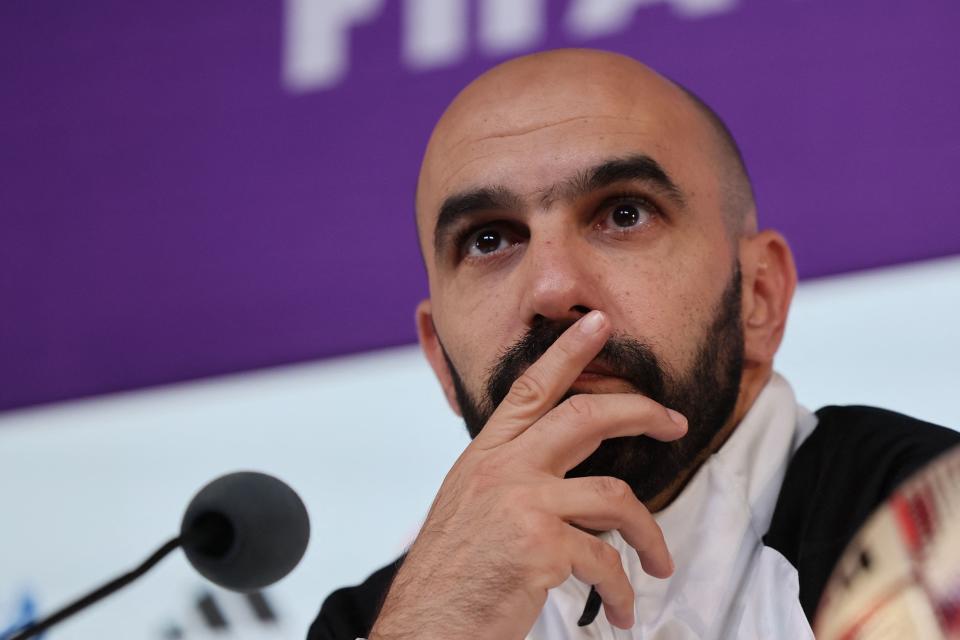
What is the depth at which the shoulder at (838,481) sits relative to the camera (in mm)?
1146

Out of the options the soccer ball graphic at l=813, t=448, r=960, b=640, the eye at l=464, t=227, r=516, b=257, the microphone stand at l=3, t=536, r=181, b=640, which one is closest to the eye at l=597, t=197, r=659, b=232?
the eye at l=464, t=227, r=516, b=257

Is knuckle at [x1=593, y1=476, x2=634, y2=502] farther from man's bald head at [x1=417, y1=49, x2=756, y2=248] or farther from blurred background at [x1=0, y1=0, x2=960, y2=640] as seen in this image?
blurred background at [x1=0, y1=0, x2=960, y2=640]

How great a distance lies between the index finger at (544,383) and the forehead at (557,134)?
9.1 inches

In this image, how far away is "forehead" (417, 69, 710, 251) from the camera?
1332mm

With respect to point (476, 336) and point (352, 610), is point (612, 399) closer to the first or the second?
point (476, 336)

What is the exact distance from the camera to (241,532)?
1092mm

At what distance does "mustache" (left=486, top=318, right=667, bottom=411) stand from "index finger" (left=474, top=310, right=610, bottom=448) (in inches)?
2.3

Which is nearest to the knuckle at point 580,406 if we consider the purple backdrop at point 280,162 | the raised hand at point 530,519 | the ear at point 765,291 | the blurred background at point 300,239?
the raised hand at point 530,519

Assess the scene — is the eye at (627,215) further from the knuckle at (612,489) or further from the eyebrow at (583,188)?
the knuckle at (612,489)

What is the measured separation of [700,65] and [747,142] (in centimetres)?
17

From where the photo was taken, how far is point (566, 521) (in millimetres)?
1053

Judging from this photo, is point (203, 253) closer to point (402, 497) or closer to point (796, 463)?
point (402, 497)

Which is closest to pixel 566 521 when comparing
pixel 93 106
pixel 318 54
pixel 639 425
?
pixel 639 425

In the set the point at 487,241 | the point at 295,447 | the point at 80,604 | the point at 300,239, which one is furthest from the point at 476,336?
the point at 300,239
